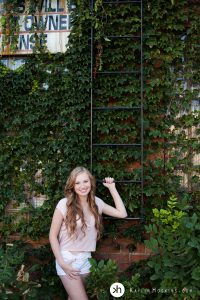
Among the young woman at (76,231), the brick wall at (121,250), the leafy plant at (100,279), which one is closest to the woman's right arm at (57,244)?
the young woman at (76,231)

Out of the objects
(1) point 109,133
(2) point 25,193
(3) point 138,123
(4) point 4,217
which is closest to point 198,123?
(3) point 138,123

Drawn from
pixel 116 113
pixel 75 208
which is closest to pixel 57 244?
pixel 75 208

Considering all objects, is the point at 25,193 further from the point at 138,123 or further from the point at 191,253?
the point at 191,253

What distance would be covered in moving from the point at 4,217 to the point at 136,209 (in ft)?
4.82

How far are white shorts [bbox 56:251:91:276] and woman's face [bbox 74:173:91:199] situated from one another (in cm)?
50

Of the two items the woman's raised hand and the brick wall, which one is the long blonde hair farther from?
the brick wall

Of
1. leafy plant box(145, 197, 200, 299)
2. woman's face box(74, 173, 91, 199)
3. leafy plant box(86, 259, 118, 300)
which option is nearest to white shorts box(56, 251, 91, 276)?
leafy plant box(86, 259, 118, 300)

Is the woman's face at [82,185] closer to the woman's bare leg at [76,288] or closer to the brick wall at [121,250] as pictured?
the woman's bare leg at [76,288]

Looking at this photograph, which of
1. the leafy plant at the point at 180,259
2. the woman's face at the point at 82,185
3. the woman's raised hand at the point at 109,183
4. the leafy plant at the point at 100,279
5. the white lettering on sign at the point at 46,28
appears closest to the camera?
the leafy plant at the point at 180,259

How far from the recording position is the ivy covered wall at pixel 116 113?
4297 mm

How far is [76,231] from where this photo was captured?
3494 mm

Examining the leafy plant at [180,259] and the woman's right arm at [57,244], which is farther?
the woman's right arm at [57,244]

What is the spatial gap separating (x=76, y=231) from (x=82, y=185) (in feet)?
1.31

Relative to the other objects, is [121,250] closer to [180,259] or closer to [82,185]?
[82,185]
